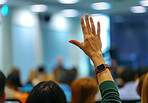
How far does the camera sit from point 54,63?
1217 centimetres

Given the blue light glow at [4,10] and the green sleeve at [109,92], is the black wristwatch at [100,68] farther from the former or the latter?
the blue light glow at [4,10]

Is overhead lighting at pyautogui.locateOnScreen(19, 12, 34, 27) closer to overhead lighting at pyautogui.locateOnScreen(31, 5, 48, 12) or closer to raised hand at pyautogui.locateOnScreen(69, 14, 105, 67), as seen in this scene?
overhead lighting at pyautogui.locateOnScreen(31, 5, 48, 12)

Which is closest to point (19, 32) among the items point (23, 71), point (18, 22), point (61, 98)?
point (18, 22)

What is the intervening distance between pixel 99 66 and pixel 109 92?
0.49ft

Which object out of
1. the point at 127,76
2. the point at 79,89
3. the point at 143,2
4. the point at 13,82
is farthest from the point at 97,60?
the point at 143,2

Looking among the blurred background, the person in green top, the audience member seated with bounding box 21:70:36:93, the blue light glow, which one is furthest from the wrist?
the blue light glow

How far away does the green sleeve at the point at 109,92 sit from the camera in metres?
1.08

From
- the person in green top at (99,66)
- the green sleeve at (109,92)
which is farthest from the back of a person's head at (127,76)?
the green sleeve at (109,92)

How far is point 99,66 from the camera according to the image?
3.88 ft

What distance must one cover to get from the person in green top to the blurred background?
24.9ft

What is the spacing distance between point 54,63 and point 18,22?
3228mm

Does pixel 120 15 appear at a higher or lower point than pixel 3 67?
higher

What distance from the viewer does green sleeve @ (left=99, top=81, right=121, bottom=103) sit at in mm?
1082

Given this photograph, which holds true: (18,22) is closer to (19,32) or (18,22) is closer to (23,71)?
(19,32)
